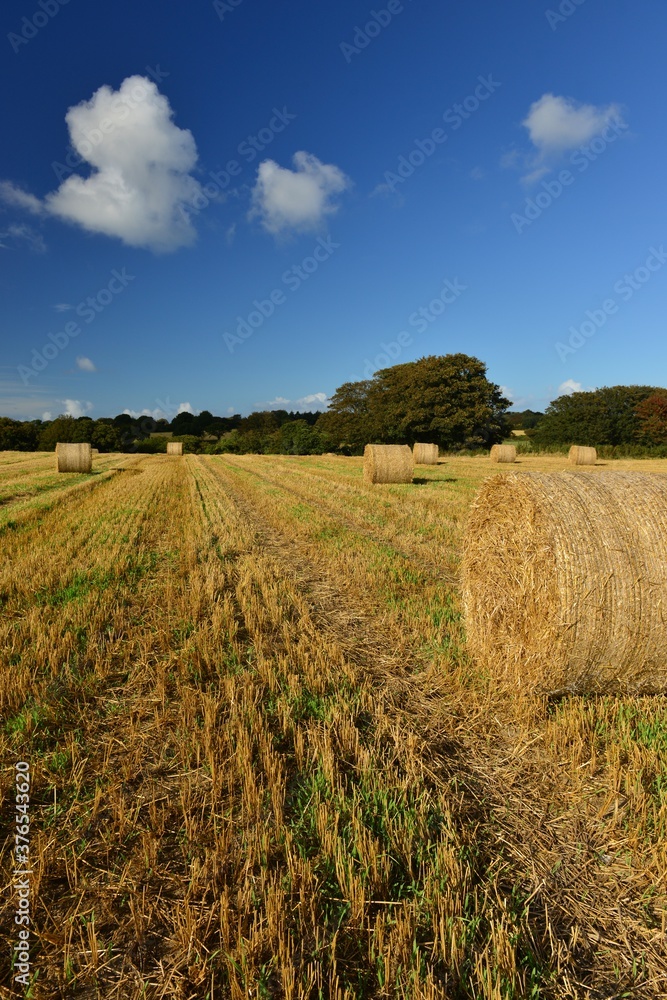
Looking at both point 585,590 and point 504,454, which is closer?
point 585,590

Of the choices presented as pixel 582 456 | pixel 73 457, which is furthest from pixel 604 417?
pixel 73 457

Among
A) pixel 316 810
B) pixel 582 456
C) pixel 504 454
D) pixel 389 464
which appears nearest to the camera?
pixel 316 810

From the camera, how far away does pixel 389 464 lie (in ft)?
64.7

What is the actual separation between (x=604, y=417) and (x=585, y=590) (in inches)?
2682

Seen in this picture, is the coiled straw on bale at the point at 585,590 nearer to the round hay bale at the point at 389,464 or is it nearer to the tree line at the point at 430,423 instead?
the round hay bale at the point at 389,464

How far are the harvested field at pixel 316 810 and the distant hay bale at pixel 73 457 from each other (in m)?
20.1

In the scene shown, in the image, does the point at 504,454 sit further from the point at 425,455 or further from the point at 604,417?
the point at 604,417

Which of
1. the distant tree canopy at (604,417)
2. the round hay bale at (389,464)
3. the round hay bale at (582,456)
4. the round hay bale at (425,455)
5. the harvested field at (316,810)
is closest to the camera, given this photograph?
the harvested field at (316,810)

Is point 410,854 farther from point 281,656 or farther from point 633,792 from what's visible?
point 281,656

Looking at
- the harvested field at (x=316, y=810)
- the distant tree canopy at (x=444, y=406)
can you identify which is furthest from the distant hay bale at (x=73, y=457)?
the distant tree canopy at (x=444, y=406)

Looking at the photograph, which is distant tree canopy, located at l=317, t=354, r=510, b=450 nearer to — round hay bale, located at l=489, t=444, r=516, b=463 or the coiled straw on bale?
round hay bale, located at l=489, t=444, r=516, b=463

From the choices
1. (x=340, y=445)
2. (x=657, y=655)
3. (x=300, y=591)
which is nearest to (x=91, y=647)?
(x=300, y=591)

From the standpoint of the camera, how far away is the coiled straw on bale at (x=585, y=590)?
4027 millimetres

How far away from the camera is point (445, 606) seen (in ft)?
20.6
